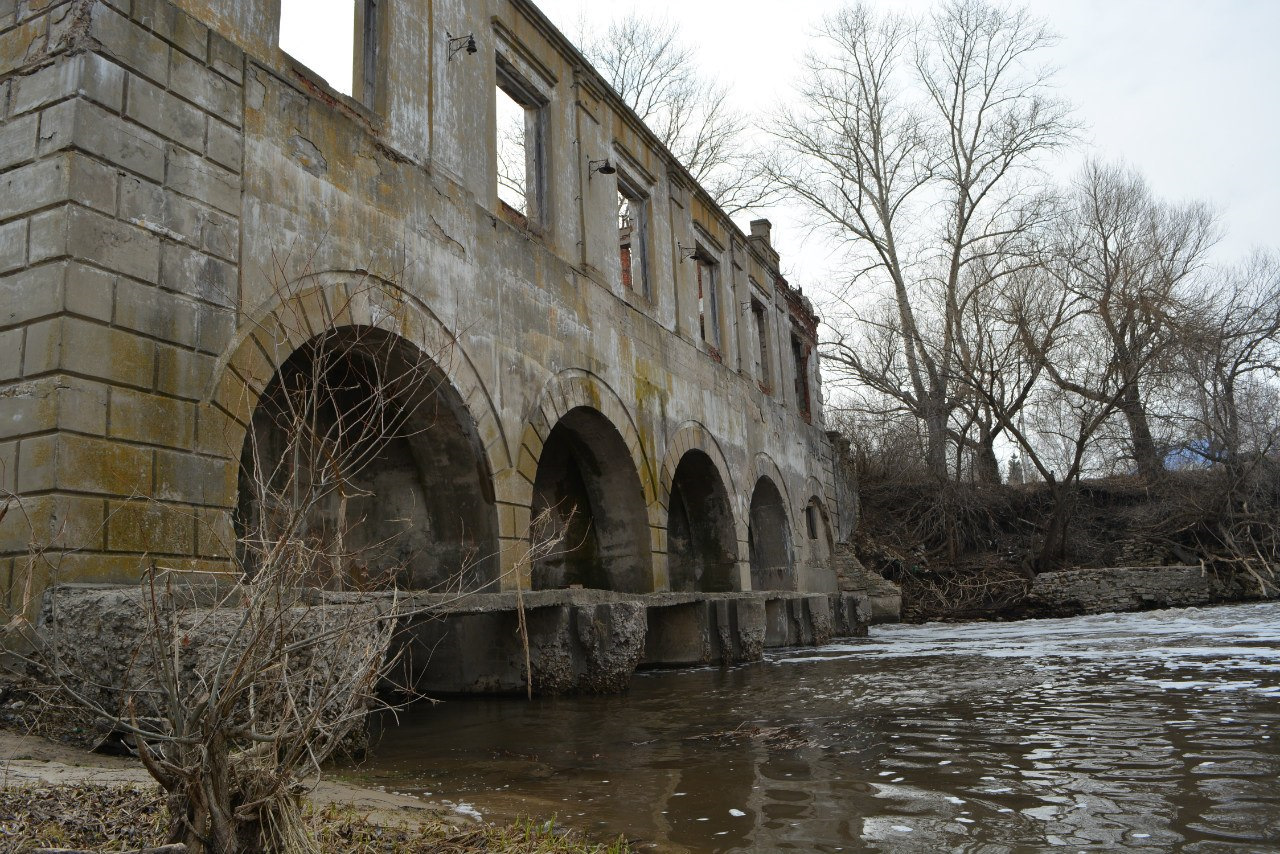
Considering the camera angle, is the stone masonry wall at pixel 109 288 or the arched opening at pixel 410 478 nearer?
the stone masonry wall at pixel 109 288

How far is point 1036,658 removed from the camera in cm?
1002

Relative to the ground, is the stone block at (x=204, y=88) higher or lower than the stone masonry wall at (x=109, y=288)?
higher

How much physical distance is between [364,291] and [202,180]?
54.4 inches

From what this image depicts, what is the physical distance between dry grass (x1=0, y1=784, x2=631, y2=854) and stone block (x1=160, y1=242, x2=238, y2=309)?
10.3 feet

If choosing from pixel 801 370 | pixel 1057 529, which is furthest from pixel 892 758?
pixel 1057 529

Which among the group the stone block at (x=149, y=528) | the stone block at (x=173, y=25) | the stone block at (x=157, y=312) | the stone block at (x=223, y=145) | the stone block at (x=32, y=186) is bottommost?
the stone block at (x=149, y=528)

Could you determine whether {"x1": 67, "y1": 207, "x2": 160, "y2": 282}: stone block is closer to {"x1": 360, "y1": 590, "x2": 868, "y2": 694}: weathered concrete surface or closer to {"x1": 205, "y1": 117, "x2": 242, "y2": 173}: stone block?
{"x1": 205, "y1": 117, "x2": 242, "y2": 173}: stone block

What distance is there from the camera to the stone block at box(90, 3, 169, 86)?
5.47 metres

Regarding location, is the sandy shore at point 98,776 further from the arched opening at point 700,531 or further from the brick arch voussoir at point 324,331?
the arched opening at point 700,531

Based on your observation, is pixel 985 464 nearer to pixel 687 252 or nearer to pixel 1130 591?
pixel 1130 591

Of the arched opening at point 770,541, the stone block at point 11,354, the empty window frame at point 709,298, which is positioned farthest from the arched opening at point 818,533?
the stone block at point 11,354

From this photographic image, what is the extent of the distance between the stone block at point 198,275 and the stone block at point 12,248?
2.16 feet

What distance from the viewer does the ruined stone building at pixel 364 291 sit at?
205 inches

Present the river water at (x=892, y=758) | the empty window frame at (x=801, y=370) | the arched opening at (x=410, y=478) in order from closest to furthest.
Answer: the river water at (x=892, y=758) → the arched opening at (x=410, y=478) → the empty window frame at (x=801, y=370)
